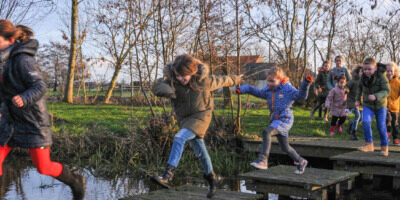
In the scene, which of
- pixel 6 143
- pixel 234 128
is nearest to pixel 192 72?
pixel 6 143

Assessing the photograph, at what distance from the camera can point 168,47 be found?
861 centimetres

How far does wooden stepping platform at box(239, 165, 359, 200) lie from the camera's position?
554cm

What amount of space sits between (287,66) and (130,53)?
10678 mm

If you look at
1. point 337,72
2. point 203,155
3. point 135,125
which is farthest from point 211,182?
point 337,72

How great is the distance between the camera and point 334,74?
10992 millimetres

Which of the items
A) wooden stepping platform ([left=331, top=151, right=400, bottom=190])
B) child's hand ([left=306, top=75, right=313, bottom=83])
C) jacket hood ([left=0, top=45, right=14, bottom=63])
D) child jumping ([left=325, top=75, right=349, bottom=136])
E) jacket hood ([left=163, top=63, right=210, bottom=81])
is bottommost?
wooden stepping platform ([left=331, top=151, right=400, bottom=190])

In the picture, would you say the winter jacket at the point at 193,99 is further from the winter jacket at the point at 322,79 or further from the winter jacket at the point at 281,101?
the winter jacket at the point at 322,79

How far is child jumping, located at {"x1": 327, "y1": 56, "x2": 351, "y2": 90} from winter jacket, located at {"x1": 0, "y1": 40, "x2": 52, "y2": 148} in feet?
25.5

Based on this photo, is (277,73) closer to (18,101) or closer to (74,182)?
(74,182)

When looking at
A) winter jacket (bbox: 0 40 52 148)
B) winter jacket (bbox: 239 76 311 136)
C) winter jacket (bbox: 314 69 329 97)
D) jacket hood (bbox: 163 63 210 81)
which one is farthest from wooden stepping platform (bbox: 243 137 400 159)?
winter jacket (bbox: 0 40 52 148)

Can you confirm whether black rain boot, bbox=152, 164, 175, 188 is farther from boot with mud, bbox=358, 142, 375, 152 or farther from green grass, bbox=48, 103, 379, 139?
boot with mud, bbox=358, 142, 375, 152

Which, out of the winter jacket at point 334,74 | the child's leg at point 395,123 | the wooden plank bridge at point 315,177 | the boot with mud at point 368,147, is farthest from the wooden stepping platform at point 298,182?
the winter jacket at point 334,74

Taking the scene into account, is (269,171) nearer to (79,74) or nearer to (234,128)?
(234,128)

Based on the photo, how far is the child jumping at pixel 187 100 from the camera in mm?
4680
